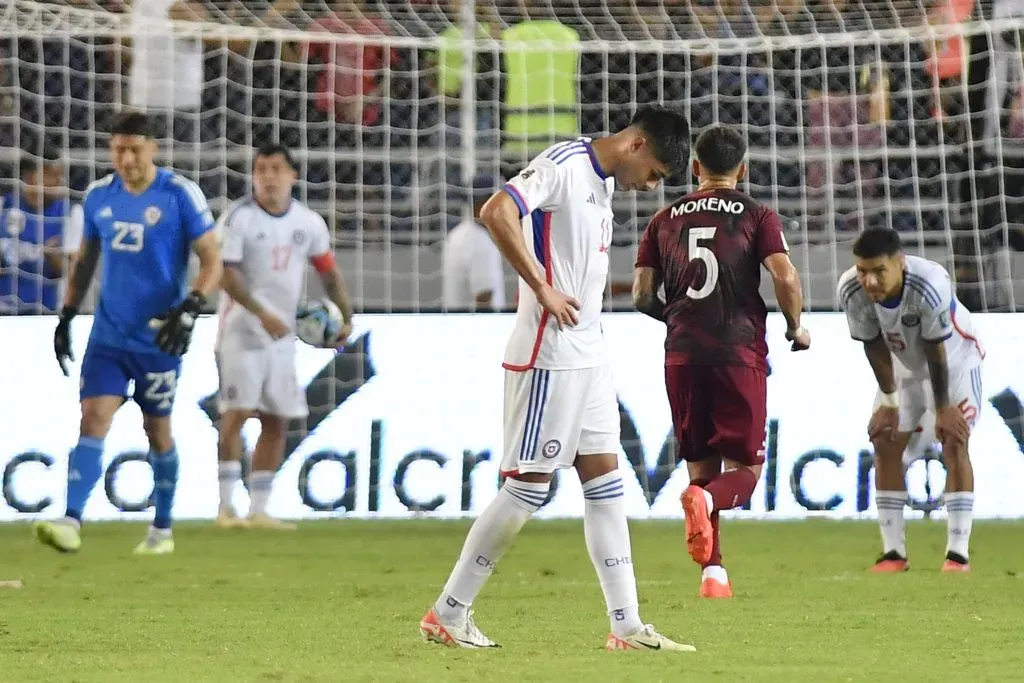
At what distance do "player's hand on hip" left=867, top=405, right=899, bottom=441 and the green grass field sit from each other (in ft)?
2.15

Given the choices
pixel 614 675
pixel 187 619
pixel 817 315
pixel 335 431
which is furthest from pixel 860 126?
pixel 614 675

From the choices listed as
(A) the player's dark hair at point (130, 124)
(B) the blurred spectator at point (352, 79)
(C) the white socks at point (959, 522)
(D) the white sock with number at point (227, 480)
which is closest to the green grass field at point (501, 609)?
(C) the white socks at point (959, 522)

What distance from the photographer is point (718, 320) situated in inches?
285

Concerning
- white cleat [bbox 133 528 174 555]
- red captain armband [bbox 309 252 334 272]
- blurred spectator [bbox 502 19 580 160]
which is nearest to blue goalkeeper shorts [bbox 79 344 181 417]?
white cleat [bbox 133 528 174 555]

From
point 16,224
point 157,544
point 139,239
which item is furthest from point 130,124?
point 16,224

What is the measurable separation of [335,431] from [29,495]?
1913mm

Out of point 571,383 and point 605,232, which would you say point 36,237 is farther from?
point 571,383

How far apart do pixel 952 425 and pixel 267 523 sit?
4420mm

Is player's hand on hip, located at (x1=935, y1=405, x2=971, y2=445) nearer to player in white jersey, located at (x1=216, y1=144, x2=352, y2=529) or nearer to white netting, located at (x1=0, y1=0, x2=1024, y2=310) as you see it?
white netting, located at (x1=0, y1=0, x2=1024, y2=310)

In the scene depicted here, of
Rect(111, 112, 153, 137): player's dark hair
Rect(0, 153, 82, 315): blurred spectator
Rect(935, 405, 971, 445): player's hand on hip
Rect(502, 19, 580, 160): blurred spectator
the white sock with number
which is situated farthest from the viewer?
Rect(502, 19, 580, 160): blurred spectator

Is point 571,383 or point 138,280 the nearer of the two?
point 571,383

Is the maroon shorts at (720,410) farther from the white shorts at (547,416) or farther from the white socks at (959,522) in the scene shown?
the white shorts at (547,416)

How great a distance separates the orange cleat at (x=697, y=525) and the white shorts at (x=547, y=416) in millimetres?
920

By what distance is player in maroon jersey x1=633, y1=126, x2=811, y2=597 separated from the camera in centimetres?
721
